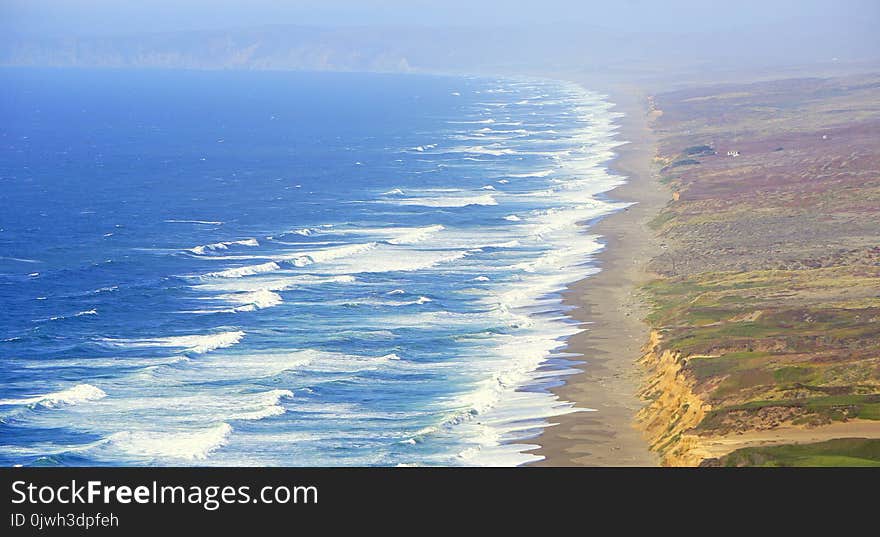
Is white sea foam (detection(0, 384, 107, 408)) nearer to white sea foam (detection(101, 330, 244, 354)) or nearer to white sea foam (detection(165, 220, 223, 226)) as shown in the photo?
white sea foam (detection(101, 330, 244, 354))

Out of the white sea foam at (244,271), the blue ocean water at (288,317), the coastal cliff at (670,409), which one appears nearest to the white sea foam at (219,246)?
the blue ocean water at (288,317)

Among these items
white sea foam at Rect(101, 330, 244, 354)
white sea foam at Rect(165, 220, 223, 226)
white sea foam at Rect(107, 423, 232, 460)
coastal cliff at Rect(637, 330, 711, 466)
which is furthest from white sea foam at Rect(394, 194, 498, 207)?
white sea foam at Rect(107, 423, 232, 460)

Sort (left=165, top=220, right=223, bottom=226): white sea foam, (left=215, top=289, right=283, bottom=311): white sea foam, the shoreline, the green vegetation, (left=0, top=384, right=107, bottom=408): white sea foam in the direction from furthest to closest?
1. (left=165, top=220, right=223, bottom=226): white sea foam
2. (left=215, top=289, right=283, bottom=311): white sea foam
3. (left=0, top=384, right=107, bottom=408): white sea foam
4. the shoreline
5. the green vegetation

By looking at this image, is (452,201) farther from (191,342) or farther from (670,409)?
(670,409)

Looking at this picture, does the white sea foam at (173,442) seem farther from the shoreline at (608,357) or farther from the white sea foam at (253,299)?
the white sea foam at (253,299)

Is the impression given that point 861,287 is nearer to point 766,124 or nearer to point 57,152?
point 766,124

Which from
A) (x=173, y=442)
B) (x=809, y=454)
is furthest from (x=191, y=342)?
(x=809, y=454)
